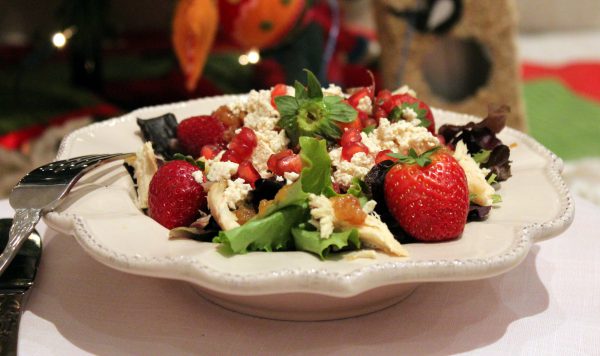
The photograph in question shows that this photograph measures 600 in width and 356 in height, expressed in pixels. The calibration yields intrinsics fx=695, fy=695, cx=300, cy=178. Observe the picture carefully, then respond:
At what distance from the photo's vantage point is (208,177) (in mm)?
1068

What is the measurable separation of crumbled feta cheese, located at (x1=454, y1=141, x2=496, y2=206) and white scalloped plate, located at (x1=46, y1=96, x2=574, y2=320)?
0.03 metres

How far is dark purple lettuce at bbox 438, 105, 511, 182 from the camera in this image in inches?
47.6

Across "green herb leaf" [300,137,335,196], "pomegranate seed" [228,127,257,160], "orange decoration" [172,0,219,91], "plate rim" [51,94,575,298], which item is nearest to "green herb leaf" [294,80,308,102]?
Answer: "pomegranate seed" [228,127,257,160]

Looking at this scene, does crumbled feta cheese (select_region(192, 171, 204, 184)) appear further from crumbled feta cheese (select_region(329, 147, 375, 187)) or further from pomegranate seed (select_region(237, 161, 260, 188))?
crumbled feta cheese (select_region(329, 147, 375, 187))

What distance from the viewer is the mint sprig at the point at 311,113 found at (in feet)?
3.75

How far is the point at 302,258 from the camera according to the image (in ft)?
2.84

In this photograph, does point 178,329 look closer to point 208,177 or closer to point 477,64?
point 208,177

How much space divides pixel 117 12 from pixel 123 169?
2.20 metres

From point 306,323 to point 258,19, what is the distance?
1553mm

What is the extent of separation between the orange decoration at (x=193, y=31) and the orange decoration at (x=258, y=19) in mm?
69

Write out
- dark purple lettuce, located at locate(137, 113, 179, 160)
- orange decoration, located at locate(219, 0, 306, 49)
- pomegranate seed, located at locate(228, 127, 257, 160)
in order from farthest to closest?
orange decoration, located at locate(219, 0, 306, 49), dark purple lettuce, located at locate(137, 113, 179, 160), pomegranate seed, located at locate(228, 127, 257, 160)

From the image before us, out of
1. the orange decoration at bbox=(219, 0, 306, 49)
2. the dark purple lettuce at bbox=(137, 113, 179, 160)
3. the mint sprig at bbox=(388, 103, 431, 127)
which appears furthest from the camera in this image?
the orange decoration at bbox=(219, 0, 306, 49)

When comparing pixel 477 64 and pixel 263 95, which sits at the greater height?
pixel 263 95

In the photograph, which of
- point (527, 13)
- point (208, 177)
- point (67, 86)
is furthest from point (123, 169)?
point (527, 13)
